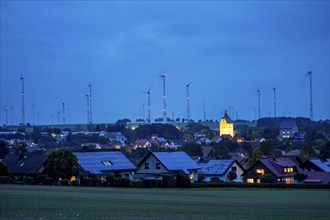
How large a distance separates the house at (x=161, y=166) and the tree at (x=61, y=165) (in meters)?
12.6

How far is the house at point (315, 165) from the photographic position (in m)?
87.7

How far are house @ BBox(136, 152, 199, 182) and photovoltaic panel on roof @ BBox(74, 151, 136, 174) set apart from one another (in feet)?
4.22

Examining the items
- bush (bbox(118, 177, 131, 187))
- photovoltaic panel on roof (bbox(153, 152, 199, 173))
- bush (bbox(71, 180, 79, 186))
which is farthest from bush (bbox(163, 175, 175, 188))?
photovoltaic panel on roof (bbox(153, 152, 199, 173))

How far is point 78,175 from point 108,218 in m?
43.2

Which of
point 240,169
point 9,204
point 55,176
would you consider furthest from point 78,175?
point 9,204

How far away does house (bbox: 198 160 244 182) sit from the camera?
8106 centimetres

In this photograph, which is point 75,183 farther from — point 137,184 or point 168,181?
point 168,181

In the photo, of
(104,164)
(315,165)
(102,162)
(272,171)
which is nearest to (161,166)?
(104,164)

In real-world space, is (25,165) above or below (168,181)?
above

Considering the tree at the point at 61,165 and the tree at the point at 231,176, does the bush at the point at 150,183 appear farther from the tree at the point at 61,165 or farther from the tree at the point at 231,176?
the tree at the point at 231,176

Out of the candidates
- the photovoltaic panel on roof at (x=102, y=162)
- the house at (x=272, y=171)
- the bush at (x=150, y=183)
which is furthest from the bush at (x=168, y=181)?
the house at (x=272, y=171)

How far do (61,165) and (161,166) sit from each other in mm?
15752

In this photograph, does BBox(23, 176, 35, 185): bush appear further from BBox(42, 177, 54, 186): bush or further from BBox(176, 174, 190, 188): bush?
BBox(176, 174, 190, 188): bush

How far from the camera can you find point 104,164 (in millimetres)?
72562
